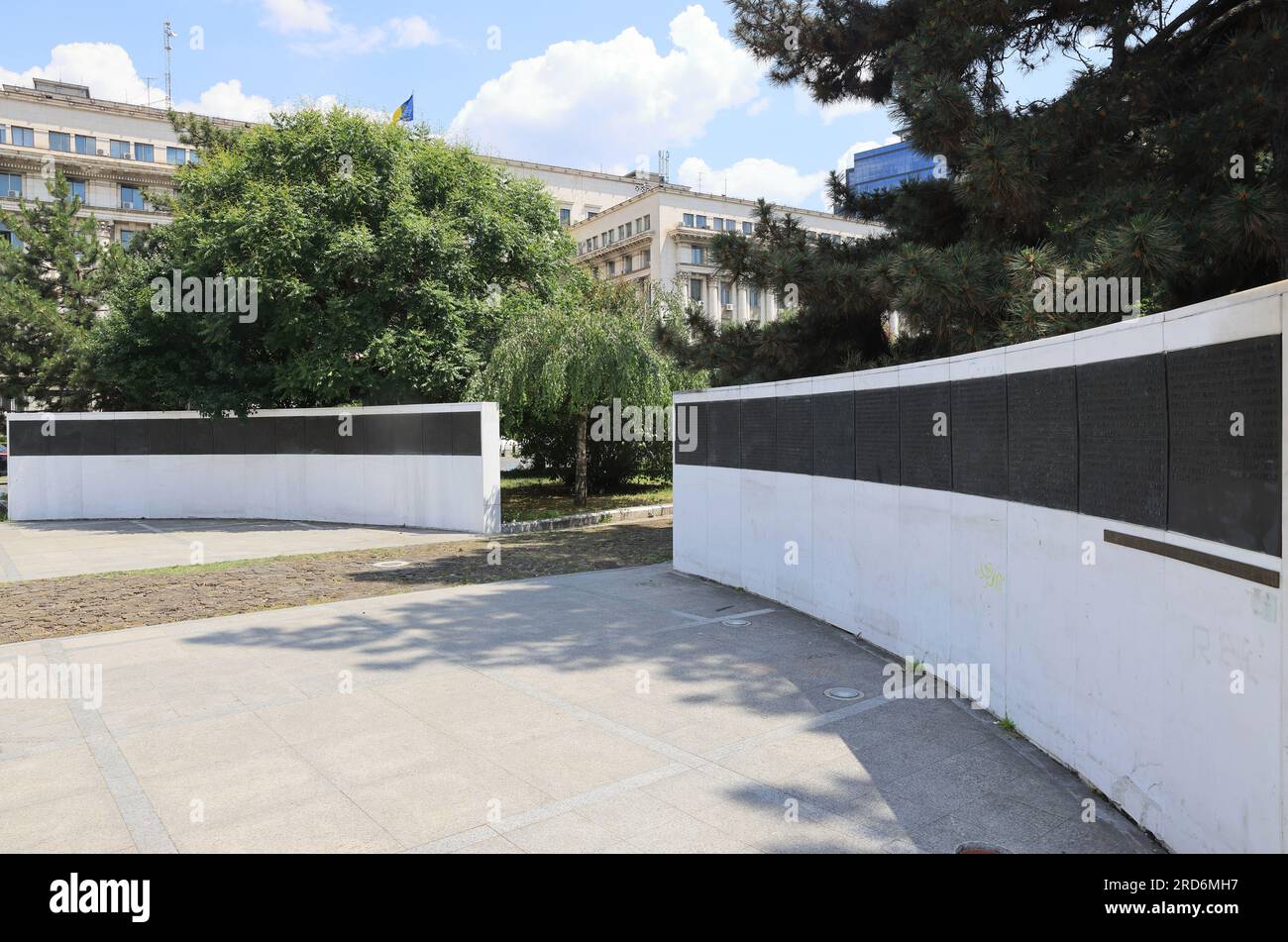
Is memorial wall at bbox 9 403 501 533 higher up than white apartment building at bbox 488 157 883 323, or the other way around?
white apartment building at bbox 488 157 883 323

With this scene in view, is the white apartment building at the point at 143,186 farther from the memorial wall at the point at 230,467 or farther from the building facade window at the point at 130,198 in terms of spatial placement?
the memorial wall at the point at 230,467

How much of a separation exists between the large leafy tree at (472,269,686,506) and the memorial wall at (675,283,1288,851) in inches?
351

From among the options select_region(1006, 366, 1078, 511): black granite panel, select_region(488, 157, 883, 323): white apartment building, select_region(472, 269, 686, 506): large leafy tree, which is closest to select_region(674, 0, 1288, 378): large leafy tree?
select_region(1006, 366, 1078, 511): black granite panel

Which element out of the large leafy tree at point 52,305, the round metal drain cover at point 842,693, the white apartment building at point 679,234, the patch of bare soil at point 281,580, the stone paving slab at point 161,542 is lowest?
the round metal drain cover at point 842,693

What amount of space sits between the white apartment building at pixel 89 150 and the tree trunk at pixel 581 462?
50415 millimetres

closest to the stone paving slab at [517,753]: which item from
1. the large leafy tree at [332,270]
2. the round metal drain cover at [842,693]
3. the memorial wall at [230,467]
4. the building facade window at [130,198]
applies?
the round metal drain cover at [842,693]

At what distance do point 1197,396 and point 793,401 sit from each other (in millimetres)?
5842

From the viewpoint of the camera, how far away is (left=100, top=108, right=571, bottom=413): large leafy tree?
17.8m

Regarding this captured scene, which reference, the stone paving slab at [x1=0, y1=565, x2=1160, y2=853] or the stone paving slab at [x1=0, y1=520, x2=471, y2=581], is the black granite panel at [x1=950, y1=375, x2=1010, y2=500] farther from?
the stone paving slab at [x1=0, y1=520, x2=471, y2=581]

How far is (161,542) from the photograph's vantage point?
1645 cm

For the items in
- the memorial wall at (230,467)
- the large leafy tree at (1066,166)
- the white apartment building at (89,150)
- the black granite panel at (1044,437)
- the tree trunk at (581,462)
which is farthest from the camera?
the white apartment building at (89,150)

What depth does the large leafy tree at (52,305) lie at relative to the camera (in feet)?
87.2

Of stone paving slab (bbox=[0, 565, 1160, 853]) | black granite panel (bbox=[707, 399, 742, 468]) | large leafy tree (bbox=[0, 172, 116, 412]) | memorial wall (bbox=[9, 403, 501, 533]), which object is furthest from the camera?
large leafy tree (bbox=[0, 172, 116, 412])

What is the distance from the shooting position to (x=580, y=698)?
6449mm
